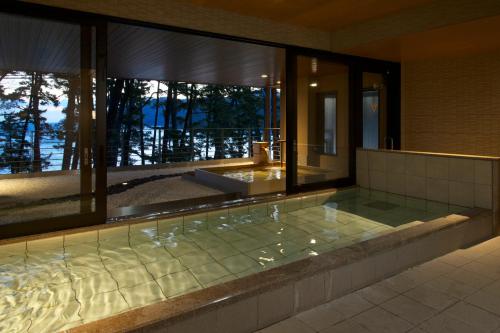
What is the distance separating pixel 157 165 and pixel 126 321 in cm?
782

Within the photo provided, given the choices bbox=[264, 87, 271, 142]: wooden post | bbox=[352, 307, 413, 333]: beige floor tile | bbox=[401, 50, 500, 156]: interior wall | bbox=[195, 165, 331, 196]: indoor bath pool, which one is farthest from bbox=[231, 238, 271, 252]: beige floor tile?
bbox=[264, 87, 271, 142]: wooden post

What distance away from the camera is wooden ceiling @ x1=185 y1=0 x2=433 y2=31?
13.1 feet

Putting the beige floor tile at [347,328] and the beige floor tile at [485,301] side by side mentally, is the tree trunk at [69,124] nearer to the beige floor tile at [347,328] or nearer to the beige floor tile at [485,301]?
the beige floor tile at [347,328]

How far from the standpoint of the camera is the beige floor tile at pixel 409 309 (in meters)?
2.16

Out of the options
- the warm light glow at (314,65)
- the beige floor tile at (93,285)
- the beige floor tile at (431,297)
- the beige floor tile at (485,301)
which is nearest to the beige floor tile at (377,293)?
the beige floor tile at (431,297)

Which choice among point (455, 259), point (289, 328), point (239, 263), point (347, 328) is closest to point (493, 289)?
point (455, 259)

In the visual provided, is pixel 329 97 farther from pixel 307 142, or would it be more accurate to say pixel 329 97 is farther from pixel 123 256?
pixel 123 256

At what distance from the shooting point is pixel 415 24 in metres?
4.27

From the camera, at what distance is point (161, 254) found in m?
3.16

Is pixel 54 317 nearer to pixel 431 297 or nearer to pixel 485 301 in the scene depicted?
pixel 431 297

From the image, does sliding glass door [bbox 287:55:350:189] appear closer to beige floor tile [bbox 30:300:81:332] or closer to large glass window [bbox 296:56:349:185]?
large glass window [bbox 296:56:349:185]

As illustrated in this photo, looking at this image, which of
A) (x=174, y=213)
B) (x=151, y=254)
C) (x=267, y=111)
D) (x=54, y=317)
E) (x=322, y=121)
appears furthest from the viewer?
(x=267, y=111)

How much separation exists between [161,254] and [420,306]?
2033 mm

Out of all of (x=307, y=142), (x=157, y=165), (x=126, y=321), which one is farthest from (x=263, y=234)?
(x=157, y=165)
